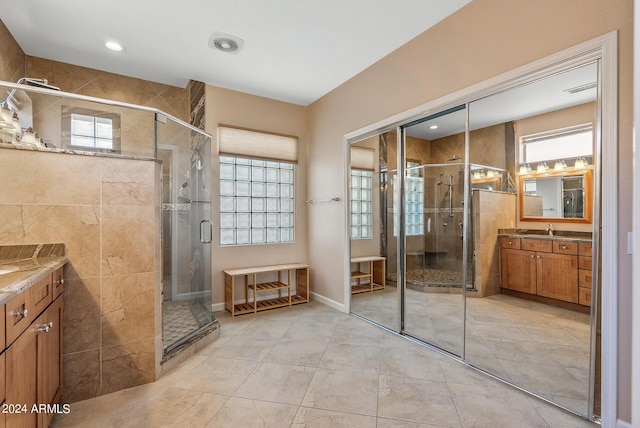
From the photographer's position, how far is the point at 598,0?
1621 mm

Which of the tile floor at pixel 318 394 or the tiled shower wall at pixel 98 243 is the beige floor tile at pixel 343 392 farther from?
the tiled shower wall at pixel 98 243

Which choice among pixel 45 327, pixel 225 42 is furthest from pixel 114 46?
pixel 45 327

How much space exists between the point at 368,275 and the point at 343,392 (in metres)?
1.60

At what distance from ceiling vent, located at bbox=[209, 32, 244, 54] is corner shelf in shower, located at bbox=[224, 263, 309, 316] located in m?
2.42

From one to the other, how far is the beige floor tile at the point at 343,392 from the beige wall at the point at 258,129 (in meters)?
1.90

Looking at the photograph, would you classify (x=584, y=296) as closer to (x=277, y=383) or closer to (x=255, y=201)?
(x=277, y=383)

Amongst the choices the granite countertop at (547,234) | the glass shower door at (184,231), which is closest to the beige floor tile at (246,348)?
the glass shower door at (184,231)

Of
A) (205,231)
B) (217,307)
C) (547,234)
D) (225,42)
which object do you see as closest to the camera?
(547,234)

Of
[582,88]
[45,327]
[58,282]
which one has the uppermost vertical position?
[582,88]

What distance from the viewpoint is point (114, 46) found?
2.85 metres

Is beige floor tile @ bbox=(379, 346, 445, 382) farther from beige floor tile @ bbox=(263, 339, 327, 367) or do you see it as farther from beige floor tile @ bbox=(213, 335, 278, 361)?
beige floor tile @ bbox=(213, 335, 278, 361)

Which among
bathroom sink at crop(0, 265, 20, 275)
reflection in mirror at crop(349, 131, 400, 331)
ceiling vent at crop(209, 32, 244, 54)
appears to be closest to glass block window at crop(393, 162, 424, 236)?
reflection in mirror at crop(349, 131, 400, 331)

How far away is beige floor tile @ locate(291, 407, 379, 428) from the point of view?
5.41ft

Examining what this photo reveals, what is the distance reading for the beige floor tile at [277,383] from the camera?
193 centimetres
